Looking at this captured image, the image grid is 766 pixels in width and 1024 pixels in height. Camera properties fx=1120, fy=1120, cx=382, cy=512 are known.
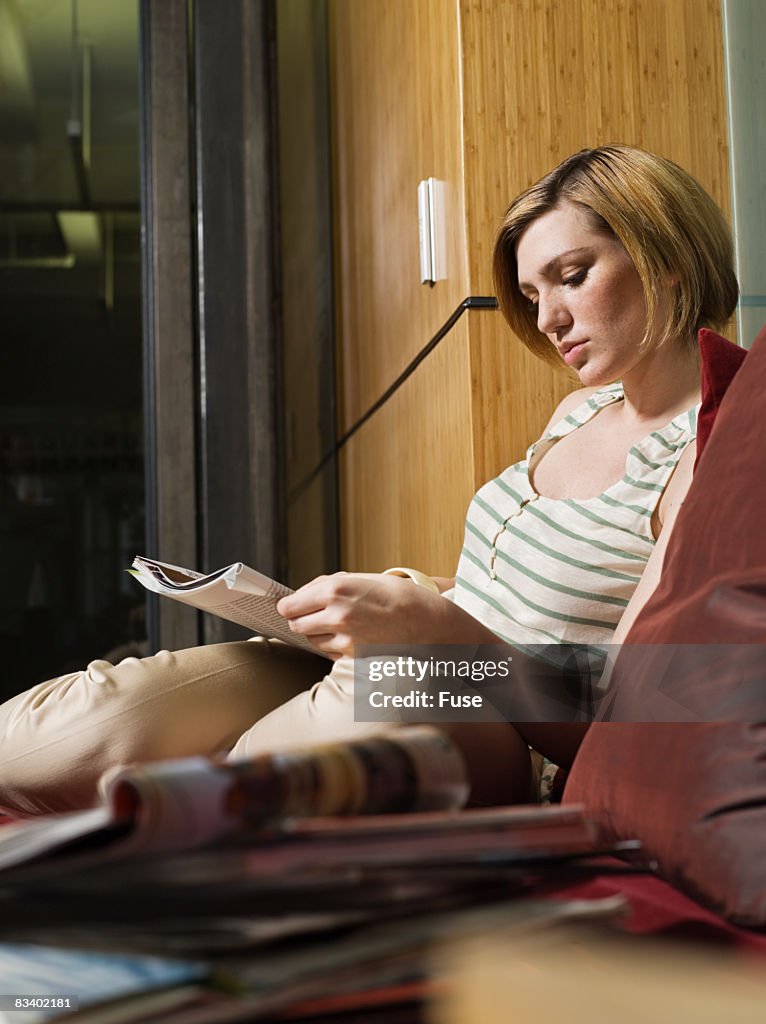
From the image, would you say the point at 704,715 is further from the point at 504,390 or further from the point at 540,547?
the point at 504,390

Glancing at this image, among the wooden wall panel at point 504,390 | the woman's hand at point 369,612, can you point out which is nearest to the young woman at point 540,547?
the woman's hand at point 369,612

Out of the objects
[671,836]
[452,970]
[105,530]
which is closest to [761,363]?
[671,836]

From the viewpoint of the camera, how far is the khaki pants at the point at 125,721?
3.69 feet

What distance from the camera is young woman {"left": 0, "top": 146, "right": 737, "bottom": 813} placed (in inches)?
40.6

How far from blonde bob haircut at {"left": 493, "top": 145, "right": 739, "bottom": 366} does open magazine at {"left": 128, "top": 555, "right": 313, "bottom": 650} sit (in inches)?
24.8

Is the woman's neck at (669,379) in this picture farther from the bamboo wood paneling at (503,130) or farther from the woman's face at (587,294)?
the bamboo wood paneling at (503,130)

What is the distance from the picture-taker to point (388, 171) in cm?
244

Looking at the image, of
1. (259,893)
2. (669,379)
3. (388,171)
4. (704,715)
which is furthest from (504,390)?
(259,893)

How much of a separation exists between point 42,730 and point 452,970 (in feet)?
2.71

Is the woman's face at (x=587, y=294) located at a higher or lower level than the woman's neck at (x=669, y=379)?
higher

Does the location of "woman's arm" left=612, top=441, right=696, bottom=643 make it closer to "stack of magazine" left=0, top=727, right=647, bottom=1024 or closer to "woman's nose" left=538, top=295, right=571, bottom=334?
"woman's nose" left=538, top=295, right=571, bottom=334

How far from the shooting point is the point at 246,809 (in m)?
0.39

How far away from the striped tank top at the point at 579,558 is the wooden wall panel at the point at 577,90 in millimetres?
574

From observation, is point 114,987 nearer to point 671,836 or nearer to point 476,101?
point 671,836
